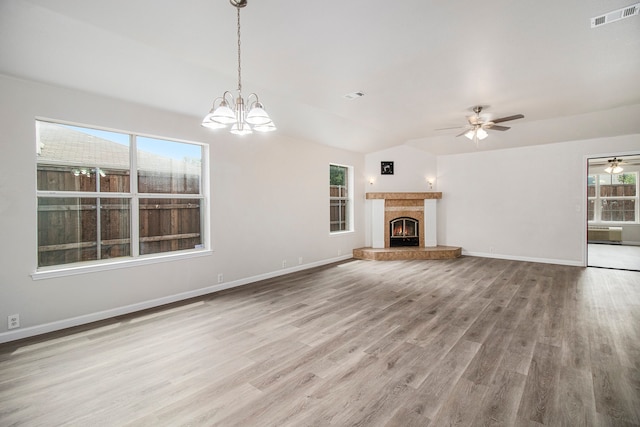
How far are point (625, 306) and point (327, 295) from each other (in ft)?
13.1

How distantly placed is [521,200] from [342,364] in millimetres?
6570

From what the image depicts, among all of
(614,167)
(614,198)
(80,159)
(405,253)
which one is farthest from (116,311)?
(614,198)

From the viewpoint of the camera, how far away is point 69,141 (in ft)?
11.5

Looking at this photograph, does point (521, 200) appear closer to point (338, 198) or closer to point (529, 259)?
point (529, 259)

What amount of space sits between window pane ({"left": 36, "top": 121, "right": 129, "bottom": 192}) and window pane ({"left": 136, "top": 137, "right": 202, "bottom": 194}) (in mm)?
209

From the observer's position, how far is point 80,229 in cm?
359

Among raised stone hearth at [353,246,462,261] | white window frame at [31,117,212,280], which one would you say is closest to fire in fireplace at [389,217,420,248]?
raised stone hearth at [353,246,462,261]

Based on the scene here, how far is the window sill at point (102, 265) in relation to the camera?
10.6ft

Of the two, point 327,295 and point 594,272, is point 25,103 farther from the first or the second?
point 594,272

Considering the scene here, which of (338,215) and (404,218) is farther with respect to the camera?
(404,218)

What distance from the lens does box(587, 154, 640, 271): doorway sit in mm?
9227

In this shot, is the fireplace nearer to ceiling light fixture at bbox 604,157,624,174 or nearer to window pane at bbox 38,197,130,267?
window pane at bbox 38,197,130,267

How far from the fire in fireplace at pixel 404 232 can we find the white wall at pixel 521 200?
723 mm

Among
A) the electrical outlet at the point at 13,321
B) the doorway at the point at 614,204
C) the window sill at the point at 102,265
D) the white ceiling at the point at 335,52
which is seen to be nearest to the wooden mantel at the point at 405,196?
the white ceiling at the point at 335,52
